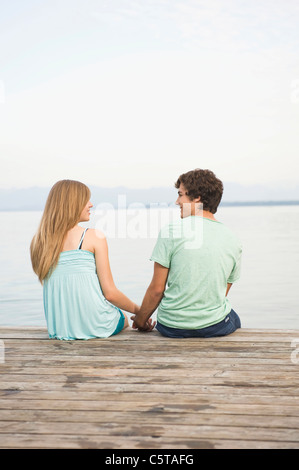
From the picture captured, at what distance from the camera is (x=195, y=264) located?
3197 mm

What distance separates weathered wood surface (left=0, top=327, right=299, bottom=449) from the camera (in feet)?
6.68

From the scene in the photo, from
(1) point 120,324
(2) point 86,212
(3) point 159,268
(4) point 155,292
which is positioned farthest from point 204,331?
(2) point 86,212

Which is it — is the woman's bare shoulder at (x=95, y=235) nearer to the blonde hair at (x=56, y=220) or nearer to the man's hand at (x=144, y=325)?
the blonde hair at (x=56, y=220)

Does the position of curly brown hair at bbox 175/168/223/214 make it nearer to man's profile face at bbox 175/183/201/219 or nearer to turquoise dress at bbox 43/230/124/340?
man's profile face at bbox 175/183/201/219

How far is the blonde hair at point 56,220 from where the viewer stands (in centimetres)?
335

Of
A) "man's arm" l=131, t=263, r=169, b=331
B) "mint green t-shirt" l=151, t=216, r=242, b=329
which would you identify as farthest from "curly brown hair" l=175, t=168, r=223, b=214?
"man's arm" l=131, t=263, r=169, b=331

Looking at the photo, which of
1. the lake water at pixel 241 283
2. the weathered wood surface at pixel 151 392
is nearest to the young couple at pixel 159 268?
the weathered wood surface at pixel 151 392

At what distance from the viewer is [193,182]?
327 centimetres

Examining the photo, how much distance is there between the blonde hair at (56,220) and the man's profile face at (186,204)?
1.98ft

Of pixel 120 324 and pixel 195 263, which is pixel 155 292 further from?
pixel 120 324

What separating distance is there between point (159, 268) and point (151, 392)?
942mm
